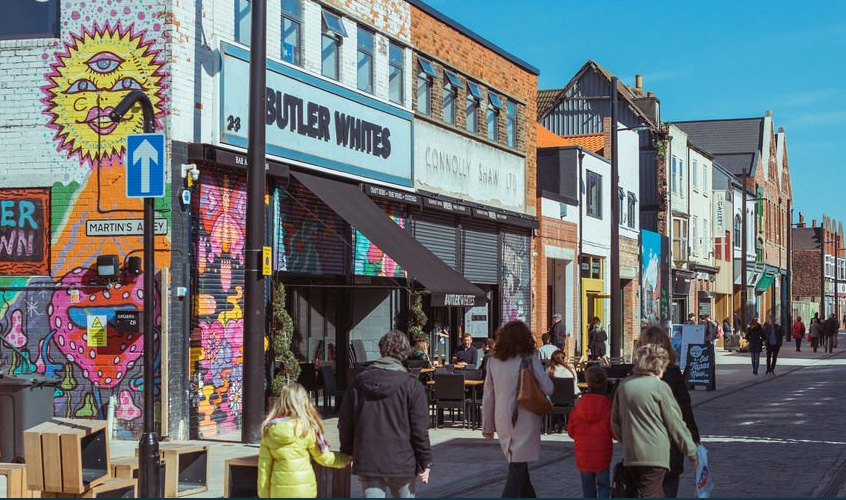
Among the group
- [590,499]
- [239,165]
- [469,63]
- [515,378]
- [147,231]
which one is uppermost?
[469,63]

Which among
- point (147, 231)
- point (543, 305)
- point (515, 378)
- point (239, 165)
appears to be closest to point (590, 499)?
point (515, 378)

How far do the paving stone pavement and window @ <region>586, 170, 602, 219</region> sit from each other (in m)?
12.7

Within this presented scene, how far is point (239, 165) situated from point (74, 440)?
8.71m

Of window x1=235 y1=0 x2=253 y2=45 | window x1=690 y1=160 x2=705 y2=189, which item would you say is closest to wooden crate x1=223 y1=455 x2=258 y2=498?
window x1=235 y1=0 x2=253 y2=45

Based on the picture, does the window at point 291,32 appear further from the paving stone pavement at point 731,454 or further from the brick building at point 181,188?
the paving stone pavement at point 731,454

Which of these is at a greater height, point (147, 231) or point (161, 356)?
point (147, 231)

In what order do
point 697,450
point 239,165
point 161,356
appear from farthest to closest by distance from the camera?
point 239,165 < point 161,356 < point 697,450

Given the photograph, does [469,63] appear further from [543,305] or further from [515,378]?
[515,378]

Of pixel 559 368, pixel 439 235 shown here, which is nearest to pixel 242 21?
pixel 559 368

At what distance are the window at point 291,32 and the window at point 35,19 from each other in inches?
150

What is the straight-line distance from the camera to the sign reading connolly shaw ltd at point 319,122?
1831cm

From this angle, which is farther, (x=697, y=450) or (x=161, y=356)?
(x=161, y=356)

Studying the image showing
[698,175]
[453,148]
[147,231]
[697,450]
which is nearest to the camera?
[697,450]

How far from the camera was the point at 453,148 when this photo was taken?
2686 centimetres
